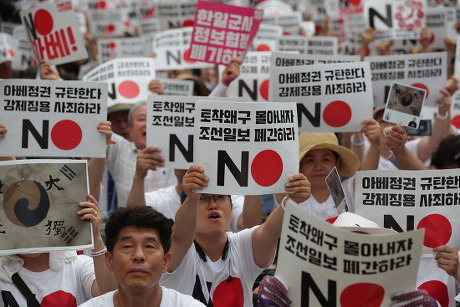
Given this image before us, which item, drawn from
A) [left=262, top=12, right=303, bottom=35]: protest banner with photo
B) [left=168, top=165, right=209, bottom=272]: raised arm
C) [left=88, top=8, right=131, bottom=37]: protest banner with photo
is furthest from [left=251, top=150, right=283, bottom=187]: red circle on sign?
[left=88, top=8, right=131, bottom=37]: protest banner with photo

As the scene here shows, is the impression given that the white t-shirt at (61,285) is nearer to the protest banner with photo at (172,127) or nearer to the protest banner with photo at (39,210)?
the protest banner with photo at (39,210)

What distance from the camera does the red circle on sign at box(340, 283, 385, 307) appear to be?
3.47 m

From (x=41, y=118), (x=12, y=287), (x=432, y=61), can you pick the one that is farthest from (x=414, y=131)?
(x=12, y=287)

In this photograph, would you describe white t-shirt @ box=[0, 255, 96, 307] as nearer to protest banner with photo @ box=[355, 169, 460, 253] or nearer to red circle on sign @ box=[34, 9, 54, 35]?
protest banner with photo @ box=[355, 169, 460, 253]

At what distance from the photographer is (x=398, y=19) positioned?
931 centimetres

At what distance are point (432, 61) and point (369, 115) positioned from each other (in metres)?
1.42

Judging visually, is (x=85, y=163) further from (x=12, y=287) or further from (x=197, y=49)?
(x=197, y=49)

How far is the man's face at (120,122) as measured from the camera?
7660 millimetres

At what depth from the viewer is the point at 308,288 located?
354 centimetres

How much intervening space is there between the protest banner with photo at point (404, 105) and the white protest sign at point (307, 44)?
98.4 inches

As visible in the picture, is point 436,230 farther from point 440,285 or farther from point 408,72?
point 408,72

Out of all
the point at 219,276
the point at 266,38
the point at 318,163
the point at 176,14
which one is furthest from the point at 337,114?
the point at 176,14

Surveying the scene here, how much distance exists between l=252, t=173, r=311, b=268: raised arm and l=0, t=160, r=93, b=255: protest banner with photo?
100cm

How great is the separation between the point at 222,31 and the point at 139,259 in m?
4.15
